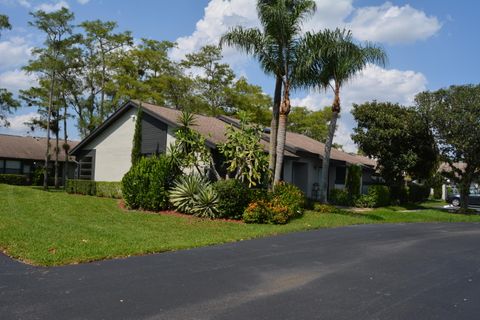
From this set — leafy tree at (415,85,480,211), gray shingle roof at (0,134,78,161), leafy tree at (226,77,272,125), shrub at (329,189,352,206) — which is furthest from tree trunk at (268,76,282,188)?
gray shingle roof at (0,134,78,161)

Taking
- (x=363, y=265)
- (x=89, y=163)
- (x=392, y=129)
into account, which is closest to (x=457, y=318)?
(x=363, y=265)

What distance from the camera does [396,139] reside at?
27.3 metres

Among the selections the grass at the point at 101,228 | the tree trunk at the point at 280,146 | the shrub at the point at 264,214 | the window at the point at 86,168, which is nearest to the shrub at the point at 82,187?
the window at the point at 86,168

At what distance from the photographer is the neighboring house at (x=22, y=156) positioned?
137 ft

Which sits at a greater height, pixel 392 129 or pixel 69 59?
→ pixel 69 59

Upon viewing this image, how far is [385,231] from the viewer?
15.8m

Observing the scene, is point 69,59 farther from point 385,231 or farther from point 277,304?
point 277,304

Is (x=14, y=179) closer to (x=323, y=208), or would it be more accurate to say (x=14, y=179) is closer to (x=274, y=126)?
(x=274, y=126)

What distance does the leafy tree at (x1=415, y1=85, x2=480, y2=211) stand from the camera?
2450 cm

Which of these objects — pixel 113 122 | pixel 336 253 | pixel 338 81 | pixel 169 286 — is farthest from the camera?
pixel 113 122

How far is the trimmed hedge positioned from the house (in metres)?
1.17

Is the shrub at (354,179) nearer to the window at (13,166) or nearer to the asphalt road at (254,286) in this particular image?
the asphalt road at (254,286)

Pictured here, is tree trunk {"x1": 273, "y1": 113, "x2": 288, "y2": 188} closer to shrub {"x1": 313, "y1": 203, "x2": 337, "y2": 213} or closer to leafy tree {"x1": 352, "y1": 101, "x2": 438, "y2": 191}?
shrub {"x1": 313, "y1": 203, "x2": 337, "y2": 213}

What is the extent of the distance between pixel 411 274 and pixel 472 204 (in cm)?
3116
